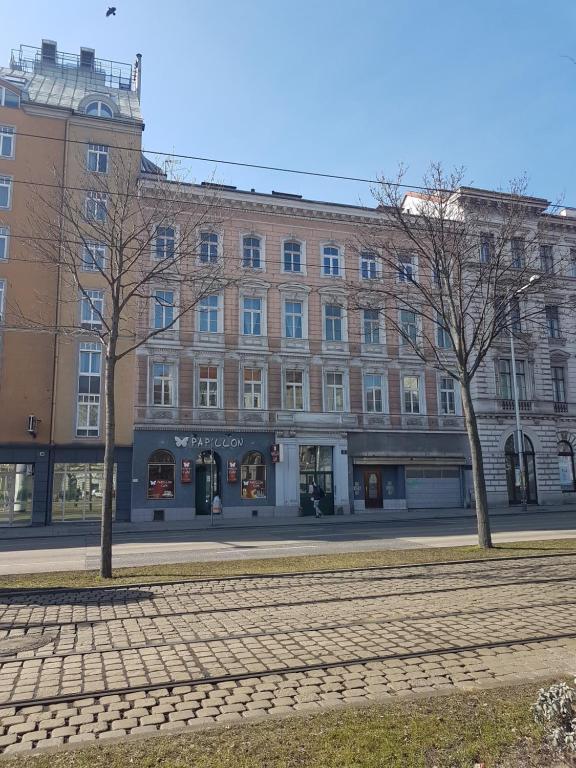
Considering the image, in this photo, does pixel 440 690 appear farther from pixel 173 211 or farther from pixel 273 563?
pixel 173 211

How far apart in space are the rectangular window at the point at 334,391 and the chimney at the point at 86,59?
2575cm

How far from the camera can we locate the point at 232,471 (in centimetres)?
3120

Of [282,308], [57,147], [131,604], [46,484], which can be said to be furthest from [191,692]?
[57,147]

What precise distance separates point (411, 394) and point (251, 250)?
1267 centimetres

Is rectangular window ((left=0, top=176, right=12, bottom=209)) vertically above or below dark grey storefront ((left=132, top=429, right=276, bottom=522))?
above

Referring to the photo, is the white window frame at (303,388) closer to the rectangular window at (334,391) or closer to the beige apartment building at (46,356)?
the rectangular window at (334,391)

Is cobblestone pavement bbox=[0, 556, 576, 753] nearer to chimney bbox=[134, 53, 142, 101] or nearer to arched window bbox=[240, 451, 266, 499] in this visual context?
arched window bbox=[240, 451, 266, 499]

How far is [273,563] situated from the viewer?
1336 cm

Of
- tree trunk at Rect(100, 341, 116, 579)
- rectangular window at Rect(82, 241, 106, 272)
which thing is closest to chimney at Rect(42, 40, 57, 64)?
rectangular window at Rect(82, 241, 106, 272)

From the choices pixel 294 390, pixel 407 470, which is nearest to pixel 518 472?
pixel 407 470

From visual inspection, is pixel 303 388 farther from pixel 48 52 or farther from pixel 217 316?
pixel 48 52

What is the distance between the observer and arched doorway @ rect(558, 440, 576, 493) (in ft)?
127

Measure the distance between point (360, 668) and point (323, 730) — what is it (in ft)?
5.45

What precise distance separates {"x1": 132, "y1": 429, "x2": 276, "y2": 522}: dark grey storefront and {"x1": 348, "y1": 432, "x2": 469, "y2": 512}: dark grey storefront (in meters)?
5.38
